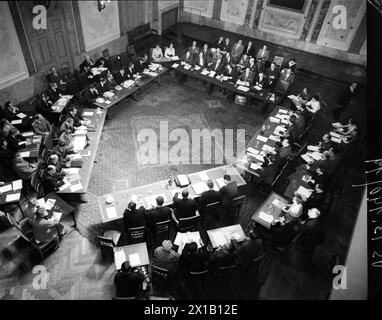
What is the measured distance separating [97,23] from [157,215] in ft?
33.8

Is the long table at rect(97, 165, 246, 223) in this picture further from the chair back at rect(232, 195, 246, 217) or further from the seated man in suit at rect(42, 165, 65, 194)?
the seated man in suit at rect(42, 165, 65, 194)

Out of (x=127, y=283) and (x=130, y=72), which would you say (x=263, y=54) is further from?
(x=127, y=283)

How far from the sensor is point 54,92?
37.0 ft

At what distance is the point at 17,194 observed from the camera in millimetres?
7734

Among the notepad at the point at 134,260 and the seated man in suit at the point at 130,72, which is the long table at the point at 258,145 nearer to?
the notepad at the point at 134,260

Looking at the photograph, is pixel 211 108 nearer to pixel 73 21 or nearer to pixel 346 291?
pixel 73 21

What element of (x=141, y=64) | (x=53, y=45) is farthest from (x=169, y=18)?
(x=53, y=45)

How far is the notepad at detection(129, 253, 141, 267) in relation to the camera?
6430mm

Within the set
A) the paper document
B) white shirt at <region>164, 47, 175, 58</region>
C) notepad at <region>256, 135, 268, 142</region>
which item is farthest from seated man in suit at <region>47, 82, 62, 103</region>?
notepad at <region>256, 135, 268, 142</region>

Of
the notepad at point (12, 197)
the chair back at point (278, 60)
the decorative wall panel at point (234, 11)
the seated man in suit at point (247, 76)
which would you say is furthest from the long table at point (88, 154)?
the decorative wall panel at point (234, 11)

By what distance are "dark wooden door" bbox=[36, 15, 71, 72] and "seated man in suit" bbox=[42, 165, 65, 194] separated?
597 cm

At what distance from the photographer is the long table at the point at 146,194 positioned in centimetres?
734

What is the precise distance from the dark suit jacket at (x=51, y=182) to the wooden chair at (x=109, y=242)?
1851 mm
